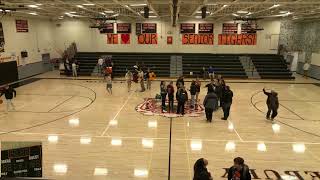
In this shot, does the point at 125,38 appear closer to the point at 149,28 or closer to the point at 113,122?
the point at 149,28

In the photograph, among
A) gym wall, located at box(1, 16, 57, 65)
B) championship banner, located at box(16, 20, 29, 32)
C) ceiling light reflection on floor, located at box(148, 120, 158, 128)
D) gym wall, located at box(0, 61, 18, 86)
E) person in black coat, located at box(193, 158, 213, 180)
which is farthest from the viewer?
championship banner, located at box(16, 20, 29, 32)

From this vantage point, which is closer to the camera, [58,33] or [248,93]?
[248,93]

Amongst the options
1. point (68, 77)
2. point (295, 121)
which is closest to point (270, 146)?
point (295, 121)

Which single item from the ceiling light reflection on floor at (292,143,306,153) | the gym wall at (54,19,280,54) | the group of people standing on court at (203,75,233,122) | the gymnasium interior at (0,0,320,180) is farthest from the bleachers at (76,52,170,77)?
the ceiling light reflection on floor at (292,143,306,153)

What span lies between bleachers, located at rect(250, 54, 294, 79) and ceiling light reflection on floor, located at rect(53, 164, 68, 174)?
19009 mm

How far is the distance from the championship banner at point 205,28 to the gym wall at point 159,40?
0.40 metres

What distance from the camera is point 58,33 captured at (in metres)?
27.4

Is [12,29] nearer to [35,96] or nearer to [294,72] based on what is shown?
[35,96]

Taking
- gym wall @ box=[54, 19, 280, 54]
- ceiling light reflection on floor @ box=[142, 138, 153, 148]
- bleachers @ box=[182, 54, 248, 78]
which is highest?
gym wall @ box=[54, 19, 280, 54]

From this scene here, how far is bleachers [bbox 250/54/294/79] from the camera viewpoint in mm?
23203

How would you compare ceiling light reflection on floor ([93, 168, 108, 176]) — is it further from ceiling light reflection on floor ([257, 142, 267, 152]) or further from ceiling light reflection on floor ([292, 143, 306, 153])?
ceiling light reflection on floor ([292, 143, 306, 153])

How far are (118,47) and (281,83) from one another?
47.2ft

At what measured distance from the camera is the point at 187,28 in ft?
86.6

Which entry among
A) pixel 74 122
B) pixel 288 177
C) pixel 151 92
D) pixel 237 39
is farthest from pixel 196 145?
pixel 237 39
